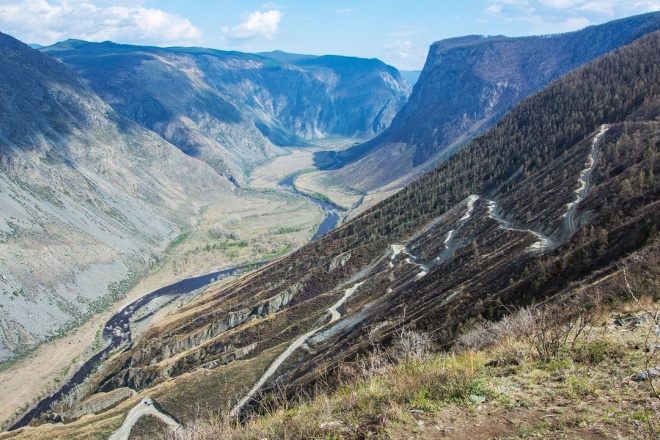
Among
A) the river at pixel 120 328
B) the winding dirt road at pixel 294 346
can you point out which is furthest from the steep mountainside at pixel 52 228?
the winding dirt road at pixel 294 346

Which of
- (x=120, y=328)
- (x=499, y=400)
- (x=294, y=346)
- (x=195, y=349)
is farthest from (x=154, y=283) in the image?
(x=499, y=400)

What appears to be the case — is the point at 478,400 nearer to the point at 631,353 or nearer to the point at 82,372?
the point at 631,353

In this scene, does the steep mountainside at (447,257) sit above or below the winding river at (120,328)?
above

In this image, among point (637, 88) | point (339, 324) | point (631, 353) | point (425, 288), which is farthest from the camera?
point (637, 88)

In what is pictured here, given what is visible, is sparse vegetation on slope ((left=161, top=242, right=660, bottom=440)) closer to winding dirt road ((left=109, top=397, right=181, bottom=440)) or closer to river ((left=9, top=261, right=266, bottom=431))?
winding dirt road ((left=109, top=397, right=181, bottom=440))

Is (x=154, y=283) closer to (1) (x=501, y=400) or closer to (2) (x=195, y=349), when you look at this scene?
(2) (x=195, y=349)

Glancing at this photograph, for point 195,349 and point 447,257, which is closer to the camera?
point 447,257

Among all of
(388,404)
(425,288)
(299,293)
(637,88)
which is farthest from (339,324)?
(637,88)

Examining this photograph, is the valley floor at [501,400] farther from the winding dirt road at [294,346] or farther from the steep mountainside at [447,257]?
the winding dirt road at [294,346]
